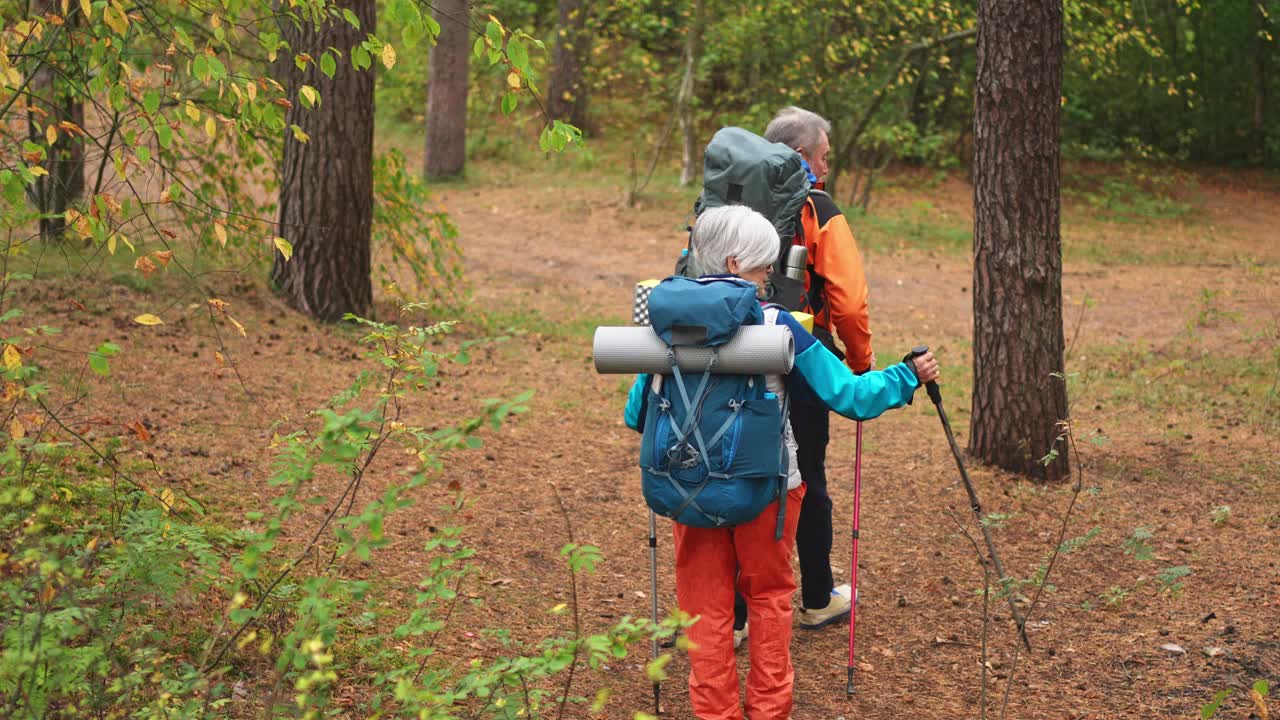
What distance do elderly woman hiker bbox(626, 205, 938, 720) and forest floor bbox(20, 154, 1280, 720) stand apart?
484 millimetres

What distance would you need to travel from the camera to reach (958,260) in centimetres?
1552

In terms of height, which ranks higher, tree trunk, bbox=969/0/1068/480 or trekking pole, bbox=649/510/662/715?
tree trunk, bbox=969/0/1068/480

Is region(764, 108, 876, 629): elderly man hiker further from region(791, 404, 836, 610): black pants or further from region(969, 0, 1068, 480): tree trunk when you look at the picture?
region(969, 0, 1068, 480): tree trunk

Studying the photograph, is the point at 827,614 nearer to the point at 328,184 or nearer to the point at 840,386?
the point at 840,386

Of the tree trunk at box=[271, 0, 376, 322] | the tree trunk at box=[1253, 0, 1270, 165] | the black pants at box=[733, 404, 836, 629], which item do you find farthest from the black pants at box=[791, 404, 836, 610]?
the tree trunk at box=[1253, 0, 1270, 165]

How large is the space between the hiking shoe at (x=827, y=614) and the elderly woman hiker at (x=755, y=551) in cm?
109

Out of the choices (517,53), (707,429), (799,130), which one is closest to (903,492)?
(799,130)

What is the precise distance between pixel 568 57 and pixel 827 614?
16997 mm

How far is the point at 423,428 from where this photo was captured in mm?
4504

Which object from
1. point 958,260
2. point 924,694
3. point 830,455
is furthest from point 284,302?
point 958,260

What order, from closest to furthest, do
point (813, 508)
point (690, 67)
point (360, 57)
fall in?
point (360, 57)
point (813, 508)
point (690, 67)

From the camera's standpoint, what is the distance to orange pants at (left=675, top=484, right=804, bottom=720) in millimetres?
3762

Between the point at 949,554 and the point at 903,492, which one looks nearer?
the point at 949,554

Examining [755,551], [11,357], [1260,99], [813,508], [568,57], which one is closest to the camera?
[11,357]
